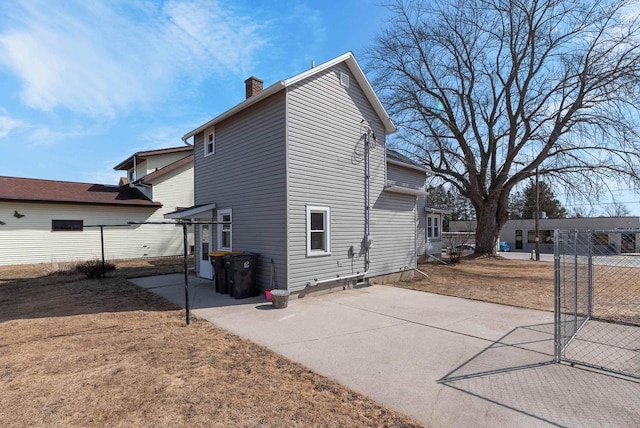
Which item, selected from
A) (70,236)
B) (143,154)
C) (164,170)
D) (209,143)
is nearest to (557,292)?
(209,143)

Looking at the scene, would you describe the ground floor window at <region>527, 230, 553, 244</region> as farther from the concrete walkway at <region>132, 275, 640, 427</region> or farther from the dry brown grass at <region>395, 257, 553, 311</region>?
the concrete walkway at <region>132, 275, 640, 427</region>

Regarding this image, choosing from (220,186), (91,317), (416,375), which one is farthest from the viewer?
(220,186)

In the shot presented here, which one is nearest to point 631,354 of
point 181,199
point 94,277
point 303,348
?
point 303,348

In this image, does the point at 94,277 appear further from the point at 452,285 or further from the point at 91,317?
the point at 452,285

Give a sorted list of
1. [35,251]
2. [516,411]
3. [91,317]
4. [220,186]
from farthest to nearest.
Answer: [35,251], [220,186], [91,317], [516,411]

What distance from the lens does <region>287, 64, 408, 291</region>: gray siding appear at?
8688 mm

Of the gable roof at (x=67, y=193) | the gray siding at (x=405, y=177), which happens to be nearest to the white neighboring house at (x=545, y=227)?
the gray siding at (x=405, y=177)

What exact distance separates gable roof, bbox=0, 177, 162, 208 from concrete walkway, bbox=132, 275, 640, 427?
44.5 ft

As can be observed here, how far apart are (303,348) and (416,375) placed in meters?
1.81

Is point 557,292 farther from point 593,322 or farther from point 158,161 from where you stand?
point 158,161

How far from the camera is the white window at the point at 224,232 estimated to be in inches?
419

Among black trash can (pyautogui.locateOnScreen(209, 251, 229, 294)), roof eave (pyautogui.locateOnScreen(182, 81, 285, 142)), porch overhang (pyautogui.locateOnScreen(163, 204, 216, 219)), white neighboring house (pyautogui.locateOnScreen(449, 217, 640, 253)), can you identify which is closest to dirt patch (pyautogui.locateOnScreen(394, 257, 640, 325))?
black trash can (pyautogui.locateOnScreen(209, 251, 229, 294))

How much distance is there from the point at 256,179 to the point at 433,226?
16.3 meters

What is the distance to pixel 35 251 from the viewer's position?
1680cm
